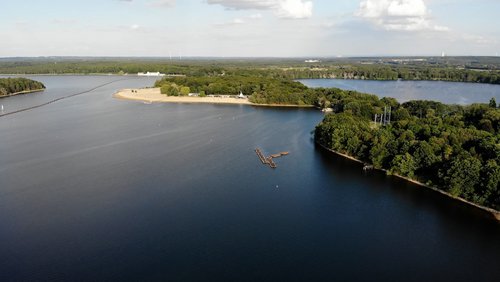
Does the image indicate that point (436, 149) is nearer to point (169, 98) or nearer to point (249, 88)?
point (249, 88)

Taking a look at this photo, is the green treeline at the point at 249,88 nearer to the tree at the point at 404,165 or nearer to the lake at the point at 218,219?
the lake at the point at 218,219

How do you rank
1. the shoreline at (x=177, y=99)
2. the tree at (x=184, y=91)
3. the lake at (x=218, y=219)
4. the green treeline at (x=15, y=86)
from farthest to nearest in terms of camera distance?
the green treeline at (x=15, y=86)
the tree at (x=184, y=91)
the shoreline at (x=177, y=99)
the lake at (x=218, y=219)

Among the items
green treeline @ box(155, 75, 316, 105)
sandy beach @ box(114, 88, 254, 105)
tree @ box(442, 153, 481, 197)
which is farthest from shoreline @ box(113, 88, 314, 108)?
tree @ box(442, 153, 481, 197)

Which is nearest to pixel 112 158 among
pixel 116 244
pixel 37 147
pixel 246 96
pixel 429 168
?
pixel 37 147

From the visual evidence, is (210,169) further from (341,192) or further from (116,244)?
(116,244)

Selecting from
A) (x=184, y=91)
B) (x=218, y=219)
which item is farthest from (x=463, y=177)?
(x=184, y=91)

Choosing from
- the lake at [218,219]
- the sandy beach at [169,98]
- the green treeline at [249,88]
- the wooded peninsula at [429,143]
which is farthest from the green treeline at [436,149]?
the sandy beach at [169,98]
